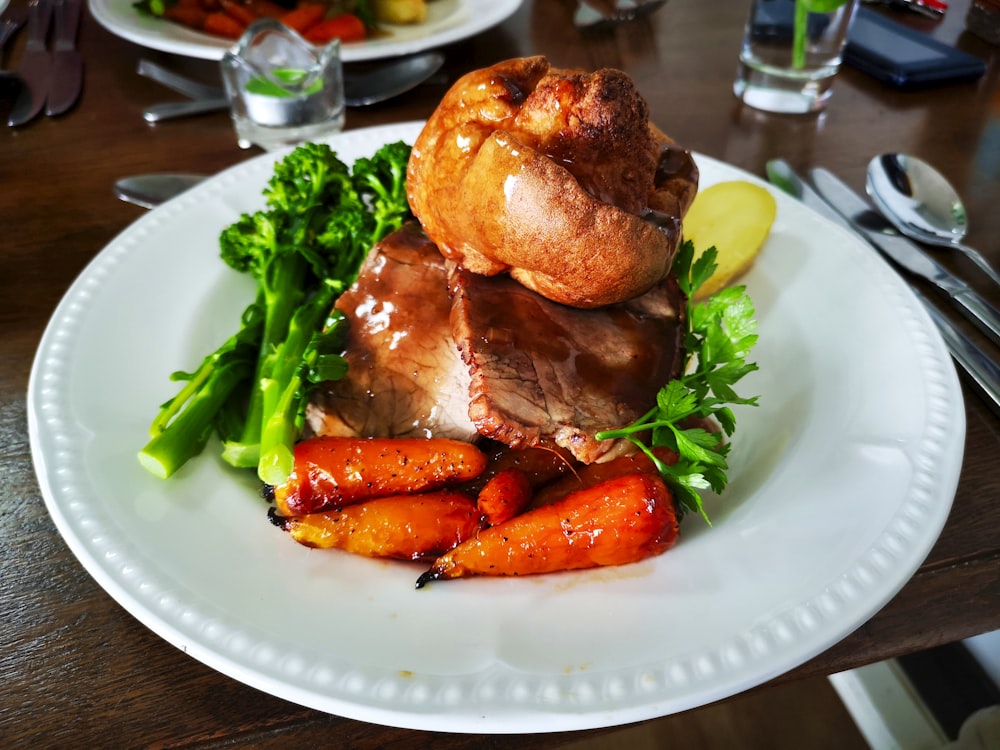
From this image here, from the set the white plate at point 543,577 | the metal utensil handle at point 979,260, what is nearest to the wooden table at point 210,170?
the metal utensil handle at point 979,260

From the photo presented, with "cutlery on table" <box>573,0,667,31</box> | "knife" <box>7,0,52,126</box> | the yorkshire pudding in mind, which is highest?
the yorkshire pudding

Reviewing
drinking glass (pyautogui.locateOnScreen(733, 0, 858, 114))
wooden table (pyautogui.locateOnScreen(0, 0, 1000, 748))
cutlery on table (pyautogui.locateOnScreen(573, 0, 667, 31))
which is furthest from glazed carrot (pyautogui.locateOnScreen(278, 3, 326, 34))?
drinking glass (pyautogui.locateOnScreen(733, 0, 858, 114))

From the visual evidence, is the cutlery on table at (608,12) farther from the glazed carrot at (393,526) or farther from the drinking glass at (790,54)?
the glazed carrot at (393,526)

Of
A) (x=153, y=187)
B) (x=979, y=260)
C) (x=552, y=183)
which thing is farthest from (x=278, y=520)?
(x=979, y=260)

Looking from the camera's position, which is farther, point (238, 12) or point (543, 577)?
point (238, 12)

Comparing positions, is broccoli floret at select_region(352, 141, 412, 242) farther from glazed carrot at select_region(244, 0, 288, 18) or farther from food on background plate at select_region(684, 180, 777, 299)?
glazed carrot at select_region(244, 0, 288, 18)

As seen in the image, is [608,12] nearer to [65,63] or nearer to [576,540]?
[65,63]
